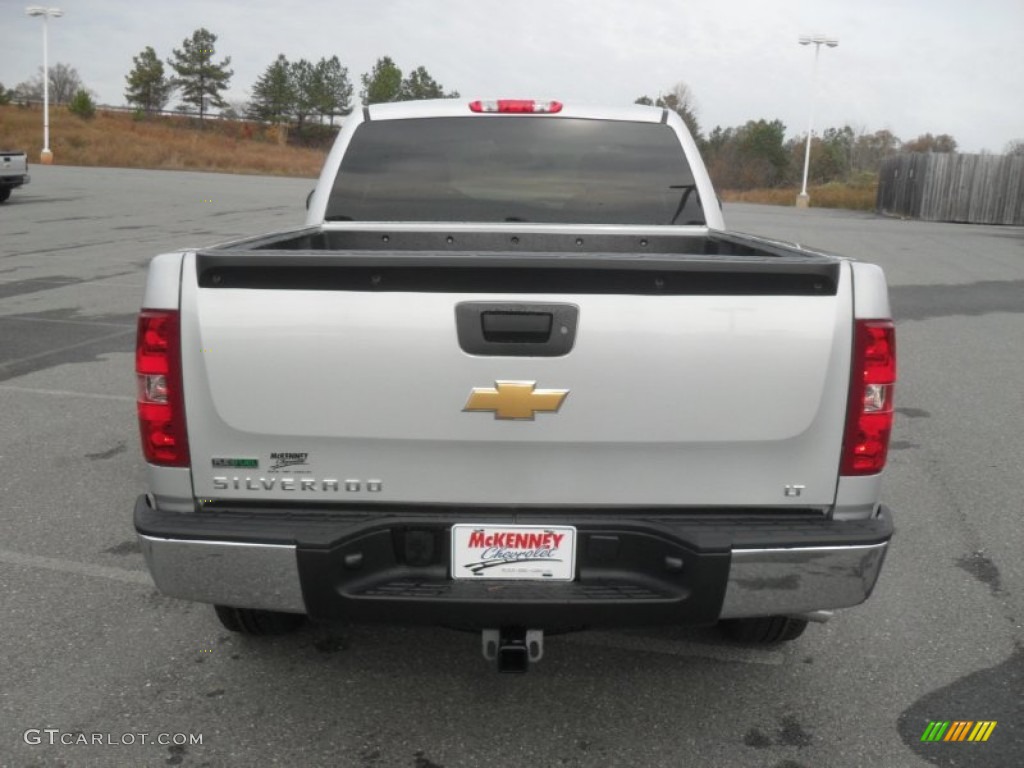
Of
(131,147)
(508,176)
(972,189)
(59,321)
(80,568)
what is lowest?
(80,568)

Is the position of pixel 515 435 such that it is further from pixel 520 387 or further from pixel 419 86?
pixel 419 86

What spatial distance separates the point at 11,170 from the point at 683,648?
23282 mm

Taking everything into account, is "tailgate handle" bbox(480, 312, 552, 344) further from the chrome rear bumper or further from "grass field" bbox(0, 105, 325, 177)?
"grass field" bbox(0, 105, 325, 177)

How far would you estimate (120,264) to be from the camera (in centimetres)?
1441

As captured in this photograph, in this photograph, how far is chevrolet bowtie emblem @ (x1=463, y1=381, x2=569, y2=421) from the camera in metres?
2.60

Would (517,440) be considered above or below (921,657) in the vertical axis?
above

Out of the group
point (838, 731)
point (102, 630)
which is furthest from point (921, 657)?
point (102, 630)

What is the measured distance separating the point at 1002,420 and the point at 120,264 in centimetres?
1192

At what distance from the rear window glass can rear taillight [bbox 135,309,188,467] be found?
2003 millimetres

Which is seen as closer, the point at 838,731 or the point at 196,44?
the point at 838,731

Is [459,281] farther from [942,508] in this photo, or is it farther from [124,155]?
[124,155]

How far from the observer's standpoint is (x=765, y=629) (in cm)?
352

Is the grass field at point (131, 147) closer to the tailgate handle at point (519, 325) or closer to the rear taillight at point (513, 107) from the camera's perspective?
the rear taillight at point (513, 107)

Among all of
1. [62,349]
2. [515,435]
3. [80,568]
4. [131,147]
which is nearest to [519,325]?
[515,435]
